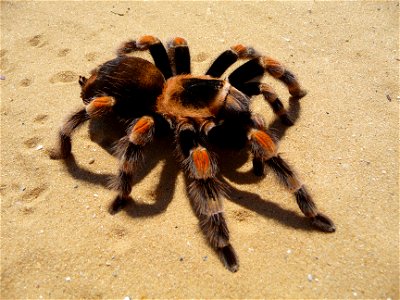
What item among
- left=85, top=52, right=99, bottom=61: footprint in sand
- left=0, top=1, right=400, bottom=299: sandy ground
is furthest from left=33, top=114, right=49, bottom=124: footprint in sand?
left=85, top=52, right=99, bottom=61: footprint in sand

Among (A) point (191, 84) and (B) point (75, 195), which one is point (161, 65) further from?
(B) point (75, 195)

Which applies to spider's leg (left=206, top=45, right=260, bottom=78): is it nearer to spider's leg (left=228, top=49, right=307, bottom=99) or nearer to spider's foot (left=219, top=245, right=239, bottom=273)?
spider's leg (left=228, top=49, right=307, bottom=99)

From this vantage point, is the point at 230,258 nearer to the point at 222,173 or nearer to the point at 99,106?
the point at 222,173

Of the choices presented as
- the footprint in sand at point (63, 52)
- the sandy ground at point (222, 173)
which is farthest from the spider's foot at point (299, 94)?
the footprint in sand at point (63, 52)

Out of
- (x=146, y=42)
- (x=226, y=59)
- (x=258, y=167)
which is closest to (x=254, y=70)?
(x=226, y=59)

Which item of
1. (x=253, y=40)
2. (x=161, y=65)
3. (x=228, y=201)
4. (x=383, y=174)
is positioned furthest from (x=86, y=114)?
(x=383, y=174)

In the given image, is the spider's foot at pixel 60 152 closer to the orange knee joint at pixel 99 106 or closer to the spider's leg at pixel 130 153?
the orange knee joint at pixel 99 106
